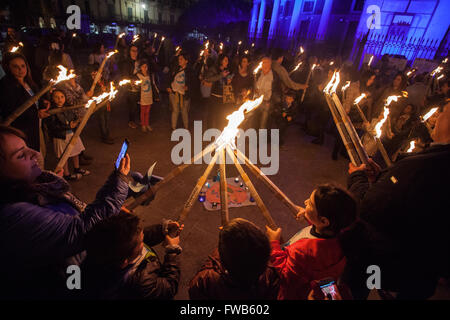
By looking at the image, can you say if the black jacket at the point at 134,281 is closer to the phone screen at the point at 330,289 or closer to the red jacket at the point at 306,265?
the red jacket at the point at 306,265

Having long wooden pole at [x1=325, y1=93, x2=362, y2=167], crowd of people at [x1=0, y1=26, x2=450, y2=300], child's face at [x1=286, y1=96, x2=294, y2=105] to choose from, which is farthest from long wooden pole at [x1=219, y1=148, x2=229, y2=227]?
child's face at [x1=286, y1=96, x2=294, y2=105]

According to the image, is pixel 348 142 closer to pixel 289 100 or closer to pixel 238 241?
pixel 238 241

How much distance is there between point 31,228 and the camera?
56.9 inches

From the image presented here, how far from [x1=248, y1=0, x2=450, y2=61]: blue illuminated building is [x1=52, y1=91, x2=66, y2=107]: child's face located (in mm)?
13176

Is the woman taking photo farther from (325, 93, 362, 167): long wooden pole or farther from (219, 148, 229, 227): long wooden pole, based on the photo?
(325, 93, 362, 167): long wooden pole

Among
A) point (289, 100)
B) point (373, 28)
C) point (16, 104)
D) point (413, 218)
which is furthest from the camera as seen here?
point (373, 28)

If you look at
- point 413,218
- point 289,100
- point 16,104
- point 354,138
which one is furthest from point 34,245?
point 289,100

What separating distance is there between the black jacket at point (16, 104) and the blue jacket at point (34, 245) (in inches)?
120

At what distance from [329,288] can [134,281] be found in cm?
144

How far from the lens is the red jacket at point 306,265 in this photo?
1.97m

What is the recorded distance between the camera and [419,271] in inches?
81.0

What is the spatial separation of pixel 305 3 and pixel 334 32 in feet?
18.8

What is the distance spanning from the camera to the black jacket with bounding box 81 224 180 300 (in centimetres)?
164
